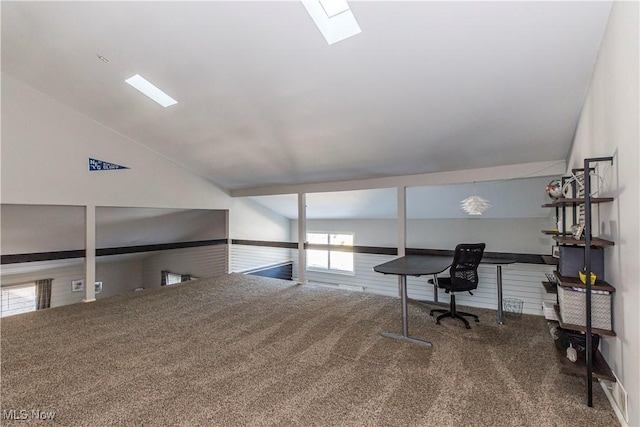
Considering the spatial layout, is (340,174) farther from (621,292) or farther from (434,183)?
(621,292)

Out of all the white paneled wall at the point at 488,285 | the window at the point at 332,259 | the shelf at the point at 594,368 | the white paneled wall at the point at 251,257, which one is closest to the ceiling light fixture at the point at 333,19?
the shelf at the point at 594,368

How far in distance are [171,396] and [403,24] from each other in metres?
3.19

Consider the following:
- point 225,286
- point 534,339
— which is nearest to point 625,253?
point 534,339

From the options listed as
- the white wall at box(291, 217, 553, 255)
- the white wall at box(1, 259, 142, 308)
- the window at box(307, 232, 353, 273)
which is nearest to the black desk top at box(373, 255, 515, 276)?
the white wall at box(291, 217, 553, 255)

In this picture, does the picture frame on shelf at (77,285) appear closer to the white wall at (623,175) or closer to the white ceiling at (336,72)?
the white ceiling at (336,72)

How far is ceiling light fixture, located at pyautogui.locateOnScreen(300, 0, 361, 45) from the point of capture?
7.02 ft

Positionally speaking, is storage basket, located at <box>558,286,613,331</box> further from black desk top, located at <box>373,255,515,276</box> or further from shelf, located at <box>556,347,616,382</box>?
black desk top, located at <box>373,255,515,276</box>

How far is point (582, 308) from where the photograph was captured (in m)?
1.97

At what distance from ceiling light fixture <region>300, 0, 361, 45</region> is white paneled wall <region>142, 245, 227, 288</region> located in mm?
5529

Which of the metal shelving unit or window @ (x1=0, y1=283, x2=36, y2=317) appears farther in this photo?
window @ (x1=0, y1=283, x2=36, y2=317)

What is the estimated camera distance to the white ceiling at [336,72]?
206 cm

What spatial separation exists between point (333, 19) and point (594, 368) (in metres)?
3.10

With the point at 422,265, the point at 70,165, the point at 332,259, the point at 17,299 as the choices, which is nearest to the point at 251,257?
the point at 332,259

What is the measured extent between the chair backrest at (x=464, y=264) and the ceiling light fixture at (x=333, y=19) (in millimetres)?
2583
